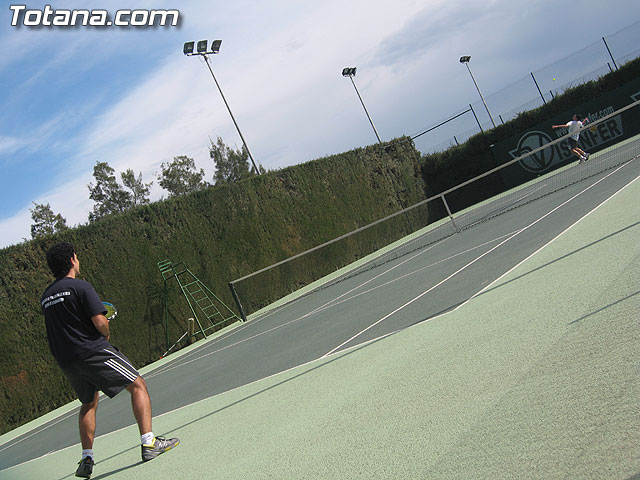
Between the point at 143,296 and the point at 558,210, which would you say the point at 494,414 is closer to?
the point at 558,210

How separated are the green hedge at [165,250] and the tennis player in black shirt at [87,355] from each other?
30.5 feet

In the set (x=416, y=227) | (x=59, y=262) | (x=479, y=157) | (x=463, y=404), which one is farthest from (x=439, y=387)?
(x=479, y=157)

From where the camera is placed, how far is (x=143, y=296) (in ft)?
53.7

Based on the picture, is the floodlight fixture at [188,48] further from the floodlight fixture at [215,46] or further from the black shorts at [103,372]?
the black shorts at [103,372]

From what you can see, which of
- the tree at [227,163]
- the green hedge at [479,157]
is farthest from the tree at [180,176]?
the green hedge at [479,157]

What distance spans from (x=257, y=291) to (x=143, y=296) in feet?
12.3

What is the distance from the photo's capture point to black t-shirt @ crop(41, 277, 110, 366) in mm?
5438

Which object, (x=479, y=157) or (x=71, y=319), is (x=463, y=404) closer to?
(x=71, y=319)

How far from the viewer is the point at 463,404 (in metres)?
4.23

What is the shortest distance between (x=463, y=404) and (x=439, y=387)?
0.57 meters

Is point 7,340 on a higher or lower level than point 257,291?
higher

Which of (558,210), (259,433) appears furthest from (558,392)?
(558,210)

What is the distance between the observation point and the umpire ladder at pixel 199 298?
16.9 meters

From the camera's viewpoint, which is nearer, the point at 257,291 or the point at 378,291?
the point at 378,291
